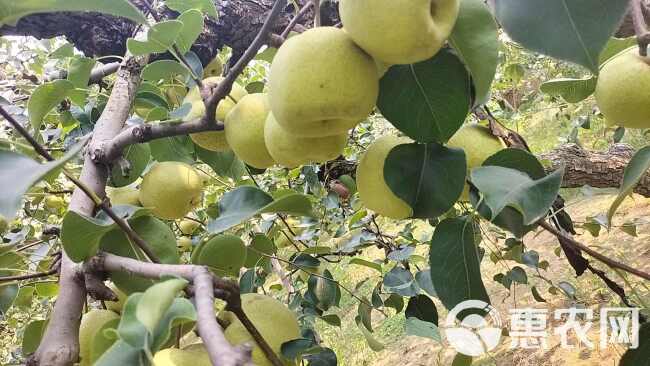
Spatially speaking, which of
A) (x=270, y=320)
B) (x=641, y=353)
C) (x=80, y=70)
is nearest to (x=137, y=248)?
(x=270, y=320)

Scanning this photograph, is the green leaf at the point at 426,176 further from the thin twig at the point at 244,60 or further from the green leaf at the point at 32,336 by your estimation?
the green leaf at the point at 32,336

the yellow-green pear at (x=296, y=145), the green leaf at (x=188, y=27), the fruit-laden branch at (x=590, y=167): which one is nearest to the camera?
the yellow-green pear at (x=296, y=145)

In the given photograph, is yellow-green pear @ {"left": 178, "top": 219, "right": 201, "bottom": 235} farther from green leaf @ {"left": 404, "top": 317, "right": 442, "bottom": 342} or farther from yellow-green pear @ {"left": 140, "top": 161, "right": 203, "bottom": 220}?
green leaf @ {"left": 404, "top": 317, "right": 442, "bottom": 342}

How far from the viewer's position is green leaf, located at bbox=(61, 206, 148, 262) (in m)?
0.64

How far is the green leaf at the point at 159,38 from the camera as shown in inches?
29.8

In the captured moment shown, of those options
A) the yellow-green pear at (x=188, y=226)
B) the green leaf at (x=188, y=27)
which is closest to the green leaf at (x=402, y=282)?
the green leaf at (x=188, y=27)

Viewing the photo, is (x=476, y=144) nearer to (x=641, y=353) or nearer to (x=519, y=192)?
(x=519, y=192)

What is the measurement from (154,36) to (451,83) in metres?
0.43

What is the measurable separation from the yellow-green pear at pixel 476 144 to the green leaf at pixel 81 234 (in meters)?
0.48

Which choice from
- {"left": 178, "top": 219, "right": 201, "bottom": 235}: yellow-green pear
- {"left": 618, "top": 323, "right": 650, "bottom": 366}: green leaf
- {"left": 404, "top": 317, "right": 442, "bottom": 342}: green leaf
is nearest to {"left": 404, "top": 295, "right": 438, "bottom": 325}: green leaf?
{"left": 404, "top": 317, "right": 442, "bottom": 342}: green leaf

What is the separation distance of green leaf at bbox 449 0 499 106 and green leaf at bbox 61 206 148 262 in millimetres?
474

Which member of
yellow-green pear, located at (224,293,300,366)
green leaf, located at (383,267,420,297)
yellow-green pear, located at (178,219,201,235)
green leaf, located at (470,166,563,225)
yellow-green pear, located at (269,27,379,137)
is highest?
yellow-green pear, located at (269,27,379,137)

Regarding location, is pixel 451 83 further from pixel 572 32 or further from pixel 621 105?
pixel 621 105

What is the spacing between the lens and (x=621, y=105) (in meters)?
0.82
